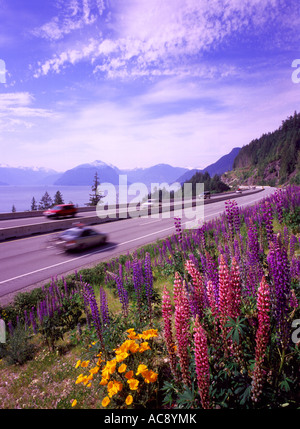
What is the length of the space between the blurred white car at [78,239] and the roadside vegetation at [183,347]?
779 cm

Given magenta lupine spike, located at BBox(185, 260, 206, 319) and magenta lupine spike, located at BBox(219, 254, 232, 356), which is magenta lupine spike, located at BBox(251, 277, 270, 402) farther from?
magenta lupine spike, located at BBox(185, 260, 206, 319)

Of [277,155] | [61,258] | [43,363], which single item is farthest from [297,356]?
[277,155]

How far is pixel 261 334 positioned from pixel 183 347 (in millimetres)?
776

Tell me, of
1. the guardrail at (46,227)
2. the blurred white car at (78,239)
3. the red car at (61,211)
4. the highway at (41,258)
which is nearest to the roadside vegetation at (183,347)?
the highway at (41,258)

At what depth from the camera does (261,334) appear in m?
2.37

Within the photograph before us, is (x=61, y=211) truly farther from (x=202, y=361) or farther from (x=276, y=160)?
(x=276, y=160)

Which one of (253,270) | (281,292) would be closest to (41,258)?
(253,270)

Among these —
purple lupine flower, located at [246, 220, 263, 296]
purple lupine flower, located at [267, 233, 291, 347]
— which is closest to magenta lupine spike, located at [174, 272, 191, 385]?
purple lupine flower, located at [267, 233, 291, 347]

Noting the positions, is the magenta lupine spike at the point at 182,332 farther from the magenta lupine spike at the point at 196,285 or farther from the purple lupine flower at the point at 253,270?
the purple lupine flower at the point at 253,270

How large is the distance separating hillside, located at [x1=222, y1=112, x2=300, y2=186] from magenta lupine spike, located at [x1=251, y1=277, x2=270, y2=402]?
99967mm

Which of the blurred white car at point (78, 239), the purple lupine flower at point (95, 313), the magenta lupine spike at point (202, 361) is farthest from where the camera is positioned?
→ the blurred white car at point (78, 239)

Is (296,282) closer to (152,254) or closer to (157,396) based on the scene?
(157,396)

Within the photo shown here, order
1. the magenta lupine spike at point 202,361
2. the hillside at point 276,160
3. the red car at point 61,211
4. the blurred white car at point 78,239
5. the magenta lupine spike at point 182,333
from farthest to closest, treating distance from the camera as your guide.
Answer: the hillside at point 276,160
the red car at point 61,211
the blurred white car at point 78,239
the magenta lupine spike at point 182,333
the magenta lupine spike at point 202,361

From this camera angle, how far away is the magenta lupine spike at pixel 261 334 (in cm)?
231
